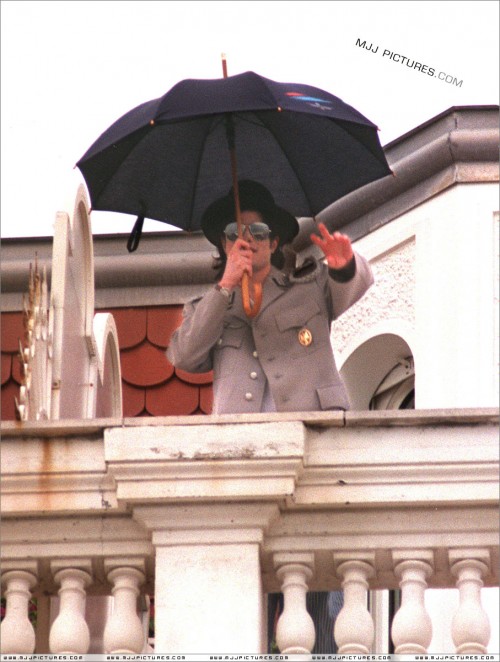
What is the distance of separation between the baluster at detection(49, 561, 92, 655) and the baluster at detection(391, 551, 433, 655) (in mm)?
839

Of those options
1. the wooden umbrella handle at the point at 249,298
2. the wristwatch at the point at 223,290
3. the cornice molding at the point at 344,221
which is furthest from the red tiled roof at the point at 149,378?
the wristwatch at the point at 223,290

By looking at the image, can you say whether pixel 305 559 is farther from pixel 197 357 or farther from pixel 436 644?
pixel 436 644

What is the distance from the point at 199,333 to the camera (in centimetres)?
→ 634

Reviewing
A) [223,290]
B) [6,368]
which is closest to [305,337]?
[223,290]

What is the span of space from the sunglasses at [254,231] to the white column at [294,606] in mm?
1275

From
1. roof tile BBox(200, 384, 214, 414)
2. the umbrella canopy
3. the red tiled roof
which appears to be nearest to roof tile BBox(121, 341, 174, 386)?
the red tiled roof

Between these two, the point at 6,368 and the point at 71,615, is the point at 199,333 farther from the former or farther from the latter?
the point at 6,368

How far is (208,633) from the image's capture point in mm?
5391

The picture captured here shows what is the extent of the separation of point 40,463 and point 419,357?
3.67 meters

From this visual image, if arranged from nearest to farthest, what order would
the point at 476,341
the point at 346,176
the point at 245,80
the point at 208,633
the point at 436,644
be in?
the point at 208,633 < the point at 245,80 < the point at 346,176 < the point at 436,644 < the point at 476,341

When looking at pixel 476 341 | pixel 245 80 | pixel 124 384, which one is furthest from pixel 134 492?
pixel 124 384

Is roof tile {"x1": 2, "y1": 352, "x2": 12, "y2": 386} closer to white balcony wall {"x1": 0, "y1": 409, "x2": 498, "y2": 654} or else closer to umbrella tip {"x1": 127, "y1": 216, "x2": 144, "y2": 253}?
umbrella tip {"x1": 127, "y1": 216, "x2": 144, "y2": 253}

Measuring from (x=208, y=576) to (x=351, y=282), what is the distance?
1202mm

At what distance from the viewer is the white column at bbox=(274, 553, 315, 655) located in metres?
5.45
